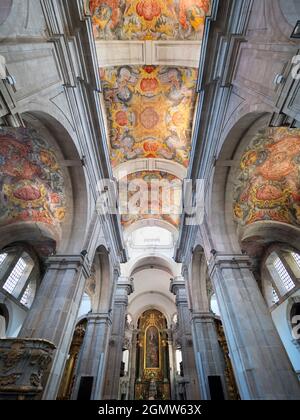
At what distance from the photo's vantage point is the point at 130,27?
7.48 m

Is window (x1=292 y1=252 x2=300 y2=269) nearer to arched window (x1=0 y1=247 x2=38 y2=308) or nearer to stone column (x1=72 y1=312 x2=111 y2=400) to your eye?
stone column (x1=72 y1=312 x2=111 y2=400)

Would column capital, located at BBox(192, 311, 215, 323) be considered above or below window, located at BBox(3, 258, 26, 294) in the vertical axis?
below

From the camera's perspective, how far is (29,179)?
7.20 metres

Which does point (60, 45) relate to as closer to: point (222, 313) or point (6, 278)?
point (222, 313)

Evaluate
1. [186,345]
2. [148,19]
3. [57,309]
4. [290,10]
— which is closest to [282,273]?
[186,345]

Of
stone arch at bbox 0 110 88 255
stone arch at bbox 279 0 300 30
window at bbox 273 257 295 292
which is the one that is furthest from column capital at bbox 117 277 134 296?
stone arch at bbox 279 0 300 30

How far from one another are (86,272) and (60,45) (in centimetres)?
589

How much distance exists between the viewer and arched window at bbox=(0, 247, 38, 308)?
37.8 ft

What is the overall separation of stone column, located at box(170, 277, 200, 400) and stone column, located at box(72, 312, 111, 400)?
4517 millimetres

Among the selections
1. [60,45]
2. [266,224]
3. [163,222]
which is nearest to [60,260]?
[60,45]

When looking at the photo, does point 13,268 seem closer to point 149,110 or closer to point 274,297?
point 149,110

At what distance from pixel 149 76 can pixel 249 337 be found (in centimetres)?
922

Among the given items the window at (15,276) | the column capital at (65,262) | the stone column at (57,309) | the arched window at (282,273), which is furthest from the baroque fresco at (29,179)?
the arched window at (282,273)

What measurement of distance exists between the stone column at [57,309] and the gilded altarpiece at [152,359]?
1888 centimetres
